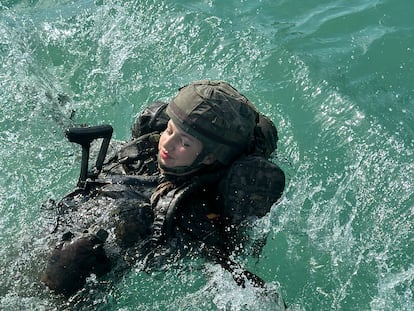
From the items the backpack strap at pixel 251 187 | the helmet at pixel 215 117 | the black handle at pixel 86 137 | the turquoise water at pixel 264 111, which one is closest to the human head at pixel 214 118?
the helmet at pixel 215 117

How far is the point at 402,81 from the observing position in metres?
7.82

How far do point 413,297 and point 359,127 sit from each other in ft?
7.61

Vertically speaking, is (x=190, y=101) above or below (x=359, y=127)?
above

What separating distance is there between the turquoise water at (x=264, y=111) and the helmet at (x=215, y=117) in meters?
0.79

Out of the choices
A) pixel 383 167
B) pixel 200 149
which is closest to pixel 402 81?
pixel 383 167

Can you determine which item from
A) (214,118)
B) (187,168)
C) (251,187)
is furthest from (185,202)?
(214,118)

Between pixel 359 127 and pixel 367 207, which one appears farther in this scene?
pixel 359 127

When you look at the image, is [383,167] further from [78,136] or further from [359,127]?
[78,136]

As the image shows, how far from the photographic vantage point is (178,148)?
4.79 meters

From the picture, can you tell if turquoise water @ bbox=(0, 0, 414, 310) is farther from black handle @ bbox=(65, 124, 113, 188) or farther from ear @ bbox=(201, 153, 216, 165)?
ear @ bbox=(201, 153, 216, 165)

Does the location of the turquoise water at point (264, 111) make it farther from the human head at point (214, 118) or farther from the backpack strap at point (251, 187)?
the human head at point (214, 118)

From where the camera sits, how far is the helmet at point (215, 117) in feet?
15.4

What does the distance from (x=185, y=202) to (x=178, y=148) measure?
0.39 m

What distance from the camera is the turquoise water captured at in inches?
204
